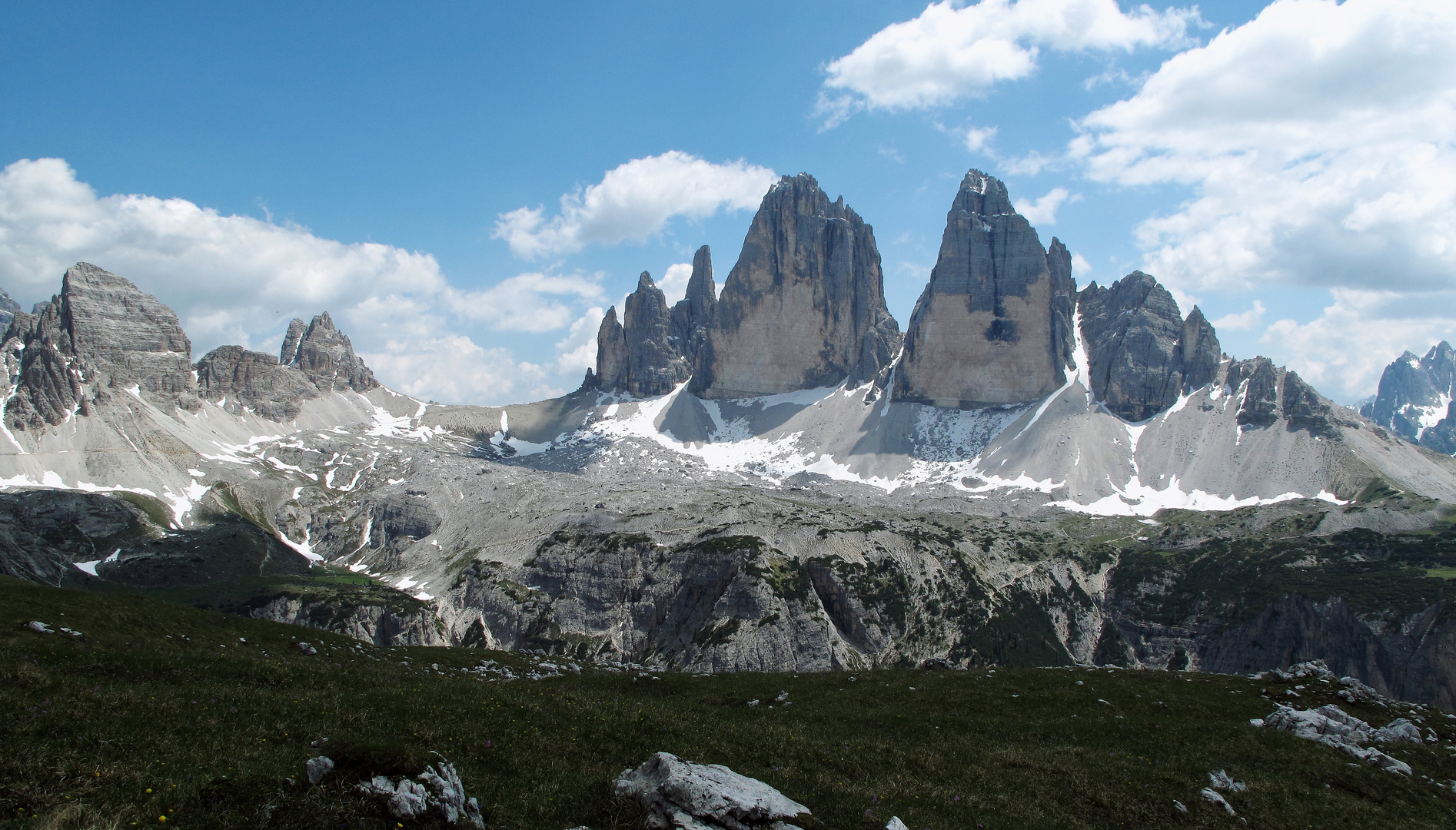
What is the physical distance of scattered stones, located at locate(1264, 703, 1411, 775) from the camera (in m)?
27.5

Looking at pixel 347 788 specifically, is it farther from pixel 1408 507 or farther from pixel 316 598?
pixel 1408 507

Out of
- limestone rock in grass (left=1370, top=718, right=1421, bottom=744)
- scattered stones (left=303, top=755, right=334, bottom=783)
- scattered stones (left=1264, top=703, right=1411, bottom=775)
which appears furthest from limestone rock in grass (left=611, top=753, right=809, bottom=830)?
limestone rock in grass (left=1370, top=718, right=1421, bottom=744)

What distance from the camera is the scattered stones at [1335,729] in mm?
27500

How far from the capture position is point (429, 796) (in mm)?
13945

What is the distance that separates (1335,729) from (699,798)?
1227 inches

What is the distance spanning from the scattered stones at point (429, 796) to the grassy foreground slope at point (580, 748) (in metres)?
0.31

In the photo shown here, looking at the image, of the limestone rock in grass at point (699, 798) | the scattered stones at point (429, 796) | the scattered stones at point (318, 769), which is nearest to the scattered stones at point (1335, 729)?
the limestone rock in grass at point (699, 798)

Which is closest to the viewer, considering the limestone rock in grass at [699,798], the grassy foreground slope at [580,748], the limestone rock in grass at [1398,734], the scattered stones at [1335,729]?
the grassy foreground slope at [580,748]

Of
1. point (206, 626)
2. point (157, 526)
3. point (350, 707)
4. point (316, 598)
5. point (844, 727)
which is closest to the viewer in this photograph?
point (350, 707)

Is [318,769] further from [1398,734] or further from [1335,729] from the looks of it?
[1398,734]

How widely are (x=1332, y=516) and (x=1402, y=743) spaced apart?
576 ft

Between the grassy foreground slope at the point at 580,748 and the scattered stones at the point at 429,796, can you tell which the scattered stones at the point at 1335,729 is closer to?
the grassy foreground slope at the point at 580,748

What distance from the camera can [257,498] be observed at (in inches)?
7628

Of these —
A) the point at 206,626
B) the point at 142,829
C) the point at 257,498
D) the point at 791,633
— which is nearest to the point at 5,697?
the point at 142,829
